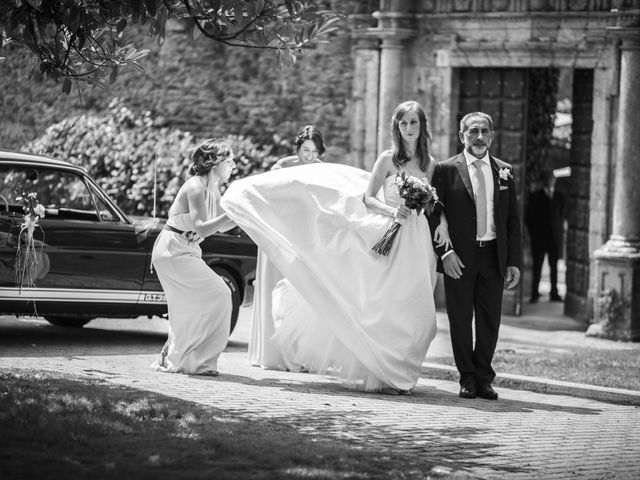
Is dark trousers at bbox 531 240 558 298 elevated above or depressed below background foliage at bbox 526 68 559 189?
below

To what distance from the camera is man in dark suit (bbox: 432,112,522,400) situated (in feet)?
31.6

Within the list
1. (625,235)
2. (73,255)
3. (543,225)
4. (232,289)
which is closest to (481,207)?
(232,289)

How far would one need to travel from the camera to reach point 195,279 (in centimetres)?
1030

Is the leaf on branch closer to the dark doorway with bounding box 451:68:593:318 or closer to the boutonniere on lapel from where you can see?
the boutonniere on lapel

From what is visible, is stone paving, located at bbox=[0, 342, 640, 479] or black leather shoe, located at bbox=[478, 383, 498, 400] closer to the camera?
stone paving, located at bbox=[0, 342, 640, 479]

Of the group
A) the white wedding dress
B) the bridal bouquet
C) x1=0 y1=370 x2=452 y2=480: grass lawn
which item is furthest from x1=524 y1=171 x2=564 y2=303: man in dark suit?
x1=0 y1=370 x2=452 y2=480: grass lawn

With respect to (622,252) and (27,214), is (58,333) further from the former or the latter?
(622,252)

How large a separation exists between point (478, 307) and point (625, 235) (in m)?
5.93

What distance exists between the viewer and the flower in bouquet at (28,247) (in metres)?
11.3

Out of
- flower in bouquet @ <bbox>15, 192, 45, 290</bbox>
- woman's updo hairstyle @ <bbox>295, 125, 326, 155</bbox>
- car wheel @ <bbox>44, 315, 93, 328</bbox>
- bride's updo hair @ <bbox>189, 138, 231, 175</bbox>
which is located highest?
woman's updo hairstyle @ <bbox>295, 125, 326, 155</bbox>

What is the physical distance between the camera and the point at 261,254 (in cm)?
1106

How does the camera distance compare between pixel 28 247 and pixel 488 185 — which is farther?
pixel 28 247

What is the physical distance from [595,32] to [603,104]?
831mm

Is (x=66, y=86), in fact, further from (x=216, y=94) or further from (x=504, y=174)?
(x=216, y=94)
